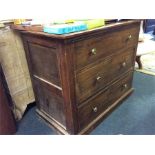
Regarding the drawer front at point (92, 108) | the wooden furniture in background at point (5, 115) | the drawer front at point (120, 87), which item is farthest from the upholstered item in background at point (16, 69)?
the drawer front at point (120, 87)

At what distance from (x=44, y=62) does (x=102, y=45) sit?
0.42 m

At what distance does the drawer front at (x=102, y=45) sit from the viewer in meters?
1.06

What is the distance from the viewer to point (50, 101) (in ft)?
4.45

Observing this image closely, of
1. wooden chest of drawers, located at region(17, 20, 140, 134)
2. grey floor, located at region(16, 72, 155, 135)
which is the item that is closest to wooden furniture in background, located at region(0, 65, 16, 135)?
grey floor, located at region(16, 72, 155, 135)

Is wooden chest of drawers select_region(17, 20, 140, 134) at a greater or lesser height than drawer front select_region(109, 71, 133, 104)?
greater

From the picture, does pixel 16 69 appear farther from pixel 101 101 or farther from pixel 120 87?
pixel 120 87

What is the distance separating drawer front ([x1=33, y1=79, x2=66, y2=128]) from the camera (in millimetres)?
1254

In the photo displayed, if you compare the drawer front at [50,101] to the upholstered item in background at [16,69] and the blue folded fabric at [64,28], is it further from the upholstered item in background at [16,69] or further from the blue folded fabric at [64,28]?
the blue folded fabric at [64,28]

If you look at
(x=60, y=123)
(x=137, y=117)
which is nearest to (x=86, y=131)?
(x=60, y=123)

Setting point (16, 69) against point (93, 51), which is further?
point (16, 69)

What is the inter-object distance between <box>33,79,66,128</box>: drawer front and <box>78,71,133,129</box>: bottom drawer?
0.15 metres

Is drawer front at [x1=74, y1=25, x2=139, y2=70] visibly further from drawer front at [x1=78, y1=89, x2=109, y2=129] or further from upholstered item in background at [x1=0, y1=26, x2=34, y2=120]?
upholstered item in background at [x1=0, y1=26, x2=34, y2=120]

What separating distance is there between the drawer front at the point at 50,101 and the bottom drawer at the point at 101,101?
15cm

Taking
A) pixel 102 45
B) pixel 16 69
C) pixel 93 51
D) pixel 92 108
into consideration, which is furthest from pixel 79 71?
pixel 16 69
